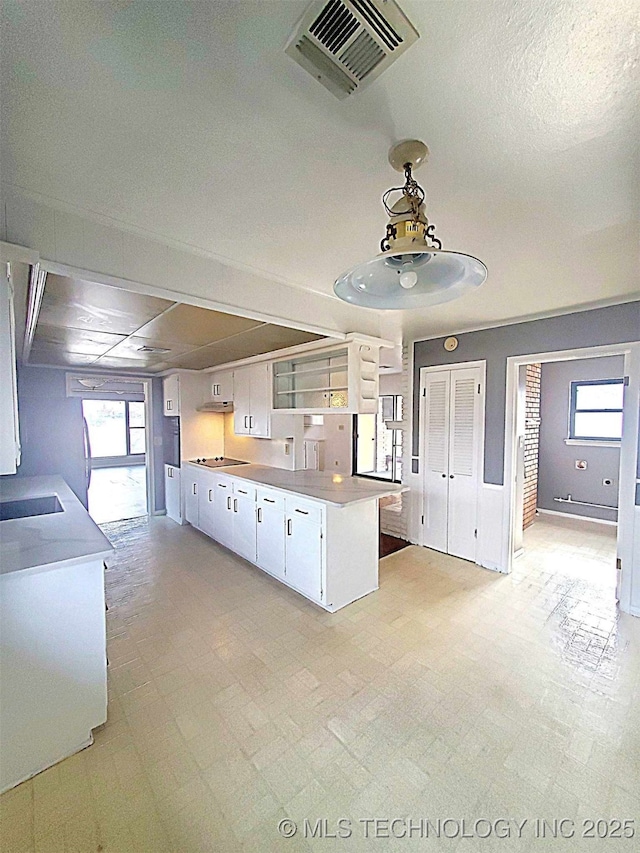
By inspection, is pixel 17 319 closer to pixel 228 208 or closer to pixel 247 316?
pixel 247 316

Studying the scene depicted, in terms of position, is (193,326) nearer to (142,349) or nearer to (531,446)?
(142,349)

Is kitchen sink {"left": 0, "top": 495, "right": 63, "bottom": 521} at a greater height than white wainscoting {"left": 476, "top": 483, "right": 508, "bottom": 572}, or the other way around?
kitchen sink {"left": 0, "top": 495, "right": 63, "bottom": 521}

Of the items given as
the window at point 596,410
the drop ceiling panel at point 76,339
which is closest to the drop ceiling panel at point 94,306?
the drop ceiling panel at point 76,339

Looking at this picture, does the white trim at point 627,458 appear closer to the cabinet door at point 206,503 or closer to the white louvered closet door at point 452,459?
the white louvered closet door at point 452,459

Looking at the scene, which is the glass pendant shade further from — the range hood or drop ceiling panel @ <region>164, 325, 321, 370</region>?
the range hood

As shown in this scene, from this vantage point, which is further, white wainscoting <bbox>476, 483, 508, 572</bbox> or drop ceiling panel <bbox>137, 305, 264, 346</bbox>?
white wainscoting <bbox>476, 483, 508, 572</bbox>

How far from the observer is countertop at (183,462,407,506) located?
2904 mm

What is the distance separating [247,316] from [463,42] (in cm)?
Result: 160

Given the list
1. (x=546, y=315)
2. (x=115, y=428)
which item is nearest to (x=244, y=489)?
(x=546, y=315)

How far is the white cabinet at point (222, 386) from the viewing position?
15.6 ft

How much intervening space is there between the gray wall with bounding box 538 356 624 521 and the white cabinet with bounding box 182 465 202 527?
5112mm

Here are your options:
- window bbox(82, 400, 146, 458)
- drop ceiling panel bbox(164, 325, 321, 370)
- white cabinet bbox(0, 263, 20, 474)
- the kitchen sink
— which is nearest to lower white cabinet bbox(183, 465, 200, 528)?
drop ceiling panel bbox(164, 325, 321, 370)

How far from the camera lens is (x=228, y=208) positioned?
1.57 meters

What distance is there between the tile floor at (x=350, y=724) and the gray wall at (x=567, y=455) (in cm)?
250
